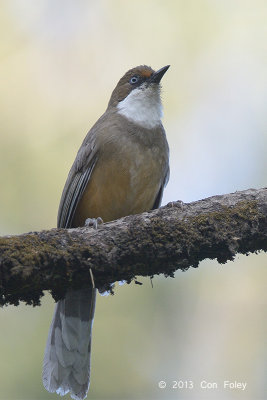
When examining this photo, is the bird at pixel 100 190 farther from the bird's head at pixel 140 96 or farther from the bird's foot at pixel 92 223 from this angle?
the bird's foot at pixel 92 223

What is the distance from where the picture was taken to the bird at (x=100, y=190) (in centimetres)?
498

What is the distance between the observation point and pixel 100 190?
18.0 feet

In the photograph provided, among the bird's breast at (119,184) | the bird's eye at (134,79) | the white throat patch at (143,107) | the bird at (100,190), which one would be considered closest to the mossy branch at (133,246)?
the bird at (100,190)

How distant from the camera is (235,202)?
4.07 meters

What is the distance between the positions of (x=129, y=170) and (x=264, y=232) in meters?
1.88

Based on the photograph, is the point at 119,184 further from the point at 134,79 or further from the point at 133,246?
the point at 133,246

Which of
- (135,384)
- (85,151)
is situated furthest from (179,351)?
(85,151)

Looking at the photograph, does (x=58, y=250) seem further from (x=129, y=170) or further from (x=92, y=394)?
(x=92, y=394)

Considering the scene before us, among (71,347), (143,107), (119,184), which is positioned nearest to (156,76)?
(143,107)

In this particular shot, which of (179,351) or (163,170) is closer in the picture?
(163,170)

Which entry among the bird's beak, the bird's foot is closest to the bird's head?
the bird's beak

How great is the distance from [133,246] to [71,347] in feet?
5.89

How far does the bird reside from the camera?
4984mm

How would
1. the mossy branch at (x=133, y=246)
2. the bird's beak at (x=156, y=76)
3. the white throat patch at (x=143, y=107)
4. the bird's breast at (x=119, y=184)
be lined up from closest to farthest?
the mossy branch at (x=133, y=246)
the bird's breast at (x=119, y=184)
the white throat patch at (x=143, y=107)
the bird's beak at (x=156, y=76)
